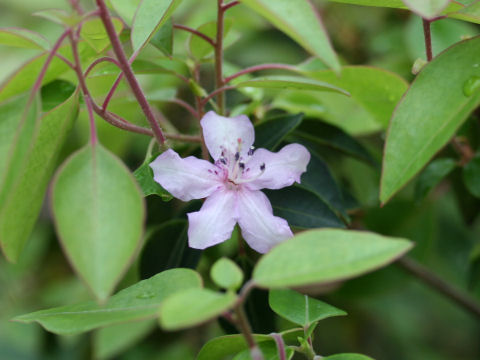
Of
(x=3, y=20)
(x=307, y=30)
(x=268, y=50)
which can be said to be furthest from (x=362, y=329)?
(x=3, y=20)

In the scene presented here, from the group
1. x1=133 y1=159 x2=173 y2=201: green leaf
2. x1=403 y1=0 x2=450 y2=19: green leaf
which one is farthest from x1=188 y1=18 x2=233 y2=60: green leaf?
x1=403 y1=0 x2=450 y2=19: green leaf

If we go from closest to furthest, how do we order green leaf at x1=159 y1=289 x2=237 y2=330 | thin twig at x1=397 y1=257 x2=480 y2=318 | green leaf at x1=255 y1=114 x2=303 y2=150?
green leaf at x1=159 y1=289 x2=237 y2=330
green leaf at x1=255 y1=114 x2=303 y2=150
thin twig at x1=397 y1=257 x2=480 y2=318

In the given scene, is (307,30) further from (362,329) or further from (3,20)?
(3,20)

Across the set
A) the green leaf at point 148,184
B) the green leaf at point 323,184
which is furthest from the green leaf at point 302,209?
the green leaf at point 148,184

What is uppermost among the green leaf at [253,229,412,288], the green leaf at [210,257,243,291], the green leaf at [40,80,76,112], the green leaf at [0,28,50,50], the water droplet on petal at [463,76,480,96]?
the green leaf at [0,28,50,50]

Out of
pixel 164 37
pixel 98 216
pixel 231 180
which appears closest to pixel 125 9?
pixel 164 37

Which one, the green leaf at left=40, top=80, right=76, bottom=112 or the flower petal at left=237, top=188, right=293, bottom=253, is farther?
the green leaf at left=40, top=80, right=76, bottom=112

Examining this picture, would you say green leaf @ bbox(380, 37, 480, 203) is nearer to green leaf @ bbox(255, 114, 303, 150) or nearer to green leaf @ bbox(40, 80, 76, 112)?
green leaf @ bbox(255, 114, 303, 150)
